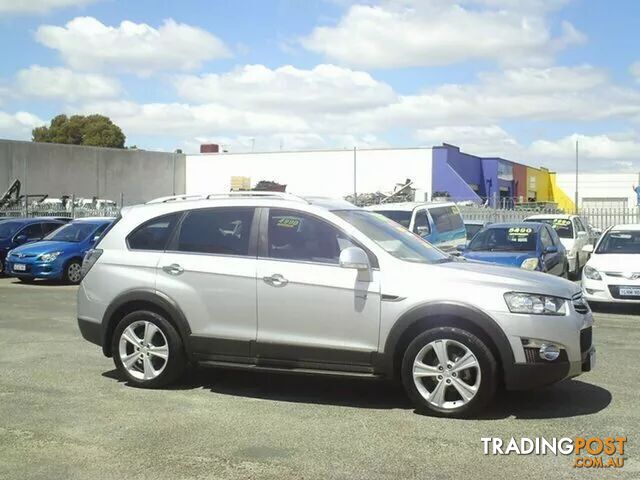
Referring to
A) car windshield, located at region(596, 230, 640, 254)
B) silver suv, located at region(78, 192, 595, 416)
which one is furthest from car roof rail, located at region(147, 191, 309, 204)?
car windshield, located at region(596, 230, 640, 254)

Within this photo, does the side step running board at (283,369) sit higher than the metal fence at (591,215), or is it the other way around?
the metal fence at (591,215)

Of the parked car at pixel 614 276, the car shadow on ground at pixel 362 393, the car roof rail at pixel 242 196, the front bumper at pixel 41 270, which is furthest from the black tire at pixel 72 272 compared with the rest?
the parked car at pixel 614 276

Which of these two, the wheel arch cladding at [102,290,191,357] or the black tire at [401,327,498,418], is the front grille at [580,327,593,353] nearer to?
the black tire at [401,327,498,418]

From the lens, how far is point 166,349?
6.62 m

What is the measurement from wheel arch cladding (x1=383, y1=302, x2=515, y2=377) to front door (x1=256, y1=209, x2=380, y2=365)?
18cm

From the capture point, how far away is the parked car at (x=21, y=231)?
745 inches

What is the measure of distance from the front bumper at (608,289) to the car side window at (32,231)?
46.5 ft

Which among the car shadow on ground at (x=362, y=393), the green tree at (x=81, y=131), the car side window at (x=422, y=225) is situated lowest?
the car shadow on ground at (x=362, y=393)

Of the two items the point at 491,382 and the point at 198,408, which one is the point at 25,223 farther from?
the point at 491,382

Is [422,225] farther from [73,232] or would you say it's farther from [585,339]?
[585,339]

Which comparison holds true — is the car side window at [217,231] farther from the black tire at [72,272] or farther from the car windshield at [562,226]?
the car windshield at [562,226]

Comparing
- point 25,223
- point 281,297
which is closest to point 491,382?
point 281,297

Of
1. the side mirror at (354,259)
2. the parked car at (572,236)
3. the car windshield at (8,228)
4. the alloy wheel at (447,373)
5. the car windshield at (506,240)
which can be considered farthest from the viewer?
the car windshield at (8,228)

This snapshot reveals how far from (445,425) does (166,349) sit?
8.54ft
